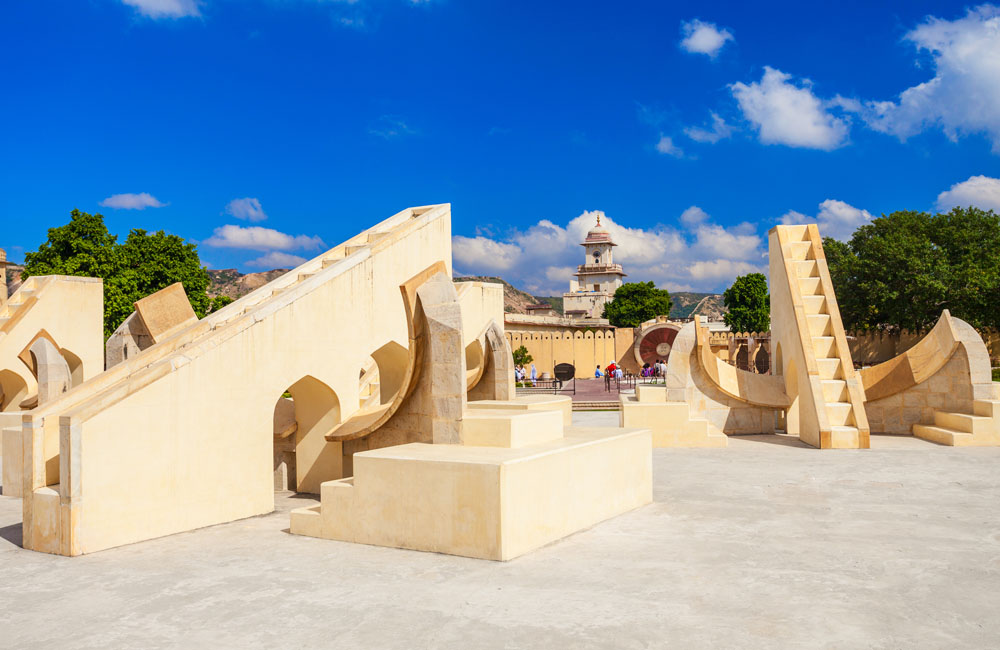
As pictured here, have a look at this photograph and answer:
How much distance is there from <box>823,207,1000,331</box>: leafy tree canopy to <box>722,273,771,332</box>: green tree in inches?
1152

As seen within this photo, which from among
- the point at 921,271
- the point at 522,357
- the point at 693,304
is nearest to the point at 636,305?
the point at 522,357

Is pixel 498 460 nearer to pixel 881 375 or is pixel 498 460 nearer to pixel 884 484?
pixel 884 484

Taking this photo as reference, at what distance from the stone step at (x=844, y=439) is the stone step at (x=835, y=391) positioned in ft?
2.74

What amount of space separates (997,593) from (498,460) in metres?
4.05

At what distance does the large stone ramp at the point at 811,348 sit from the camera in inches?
548

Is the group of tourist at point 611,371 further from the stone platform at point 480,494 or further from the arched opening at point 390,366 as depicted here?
the stone platform at point 480,494

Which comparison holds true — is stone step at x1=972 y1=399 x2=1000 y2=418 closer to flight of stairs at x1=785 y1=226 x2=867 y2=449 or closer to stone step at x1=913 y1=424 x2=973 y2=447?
stone step at x1=913 y1=424 x2=973 y2=447

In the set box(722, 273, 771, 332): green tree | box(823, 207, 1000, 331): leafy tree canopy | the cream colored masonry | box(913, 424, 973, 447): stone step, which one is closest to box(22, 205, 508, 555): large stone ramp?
the cream colored masonry

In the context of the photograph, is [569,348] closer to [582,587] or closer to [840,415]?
[840,415]

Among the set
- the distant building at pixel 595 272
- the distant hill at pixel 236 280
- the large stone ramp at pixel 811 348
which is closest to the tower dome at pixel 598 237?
the distant building at pixel 595 272

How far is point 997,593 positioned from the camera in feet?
19.1

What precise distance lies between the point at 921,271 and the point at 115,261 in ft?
106

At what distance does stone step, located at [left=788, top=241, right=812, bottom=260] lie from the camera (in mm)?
16703

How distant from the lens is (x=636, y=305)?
7681 cm
